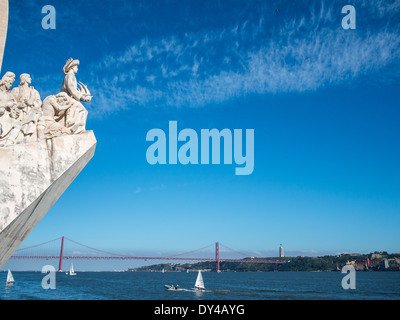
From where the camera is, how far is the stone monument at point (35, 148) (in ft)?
17.4

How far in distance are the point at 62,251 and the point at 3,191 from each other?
3694 inches

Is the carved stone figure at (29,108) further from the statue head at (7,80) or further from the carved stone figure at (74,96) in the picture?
the carved stone figure at (74,96)

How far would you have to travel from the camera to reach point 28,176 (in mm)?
5383

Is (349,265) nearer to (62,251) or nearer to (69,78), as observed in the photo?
(62,251)

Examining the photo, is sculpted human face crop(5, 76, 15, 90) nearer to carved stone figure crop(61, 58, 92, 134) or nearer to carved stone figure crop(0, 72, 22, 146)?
carved stone figure crop(0, 72, 22, 146)

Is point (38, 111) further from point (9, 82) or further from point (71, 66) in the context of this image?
point (71, 66)

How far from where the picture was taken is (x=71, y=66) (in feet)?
23.1

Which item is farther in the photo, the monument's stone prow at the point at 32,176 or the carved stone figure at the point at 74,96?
the carved stone figure at the point at 74,96


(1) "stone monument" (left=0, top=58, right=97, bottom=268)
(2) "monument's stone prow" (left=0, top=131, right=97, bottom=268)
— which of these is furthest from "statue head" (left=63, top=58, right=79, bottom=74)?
(2) "monument's stone prow" (left=0, top=131, right=97, bottom=268)

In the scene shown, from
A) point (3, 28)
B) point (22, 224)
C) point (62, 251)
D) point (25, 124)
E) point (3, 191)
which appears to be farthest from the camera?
point (62, 251)

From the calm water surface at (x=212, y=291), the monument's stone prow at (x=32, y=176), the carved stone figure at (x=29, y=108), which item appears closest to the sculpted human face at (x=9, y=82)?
the carved stone figure at (x=29, y=108)

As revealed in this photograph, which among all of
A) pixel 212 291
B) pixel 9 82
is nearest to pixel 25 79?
pixel 9 82
